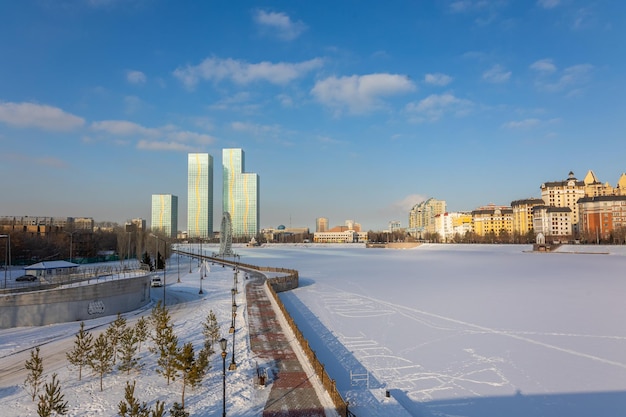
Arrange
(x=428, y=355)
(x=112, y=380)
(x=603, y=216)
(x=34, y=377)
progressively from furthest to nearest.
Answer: (x=603, y=216) → (x=428, y=355) → (x=112, y=380) → (x=34, y=377)

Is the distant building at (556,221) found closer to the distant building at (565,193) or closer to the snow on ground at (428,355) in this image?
the distant building at (565,193)

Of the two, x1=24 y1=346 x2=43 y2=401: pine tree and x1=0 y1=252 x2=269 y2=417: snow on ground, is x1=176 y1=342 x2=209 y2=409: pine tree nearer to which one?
x1=0 y1=252 x2=269 y2=417: snow on ground

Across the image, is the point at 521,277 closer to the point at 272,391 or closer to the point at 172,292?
the point at 172,292

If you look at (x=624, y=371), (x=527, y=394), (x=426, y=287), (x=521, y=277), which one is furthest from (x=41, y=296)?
(x=521, y=277)

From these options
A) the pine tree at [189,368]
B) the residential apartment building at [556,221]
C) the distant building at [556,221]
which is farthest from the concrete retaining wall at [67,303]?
the residential apartment building at [556,221]

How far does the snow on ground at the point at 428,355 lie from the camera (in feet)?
50.8

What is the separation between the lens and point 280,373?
57.6 ft

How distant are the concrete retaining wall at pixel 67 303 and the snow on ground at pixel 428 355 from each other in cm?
131

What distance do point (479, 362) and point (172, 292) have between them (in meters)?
32.9

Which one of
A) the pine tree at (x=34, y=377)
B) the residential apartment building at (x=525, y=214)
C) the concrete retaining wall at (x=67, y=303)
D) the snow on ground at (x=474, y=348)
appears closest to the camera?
the pine tree at (x=34, y=377)

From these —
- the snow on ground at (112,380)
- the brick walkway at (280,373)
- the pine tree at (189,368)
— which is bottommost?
the snow on ground at (112,380)

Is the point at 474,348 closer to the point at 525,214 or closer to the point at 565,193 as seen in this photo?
the point at 525,214

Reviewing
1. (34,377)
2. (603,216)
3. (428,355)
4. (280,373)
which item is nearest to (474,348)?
(428,355)

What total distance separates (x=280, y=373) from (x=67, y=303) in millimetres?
18771
